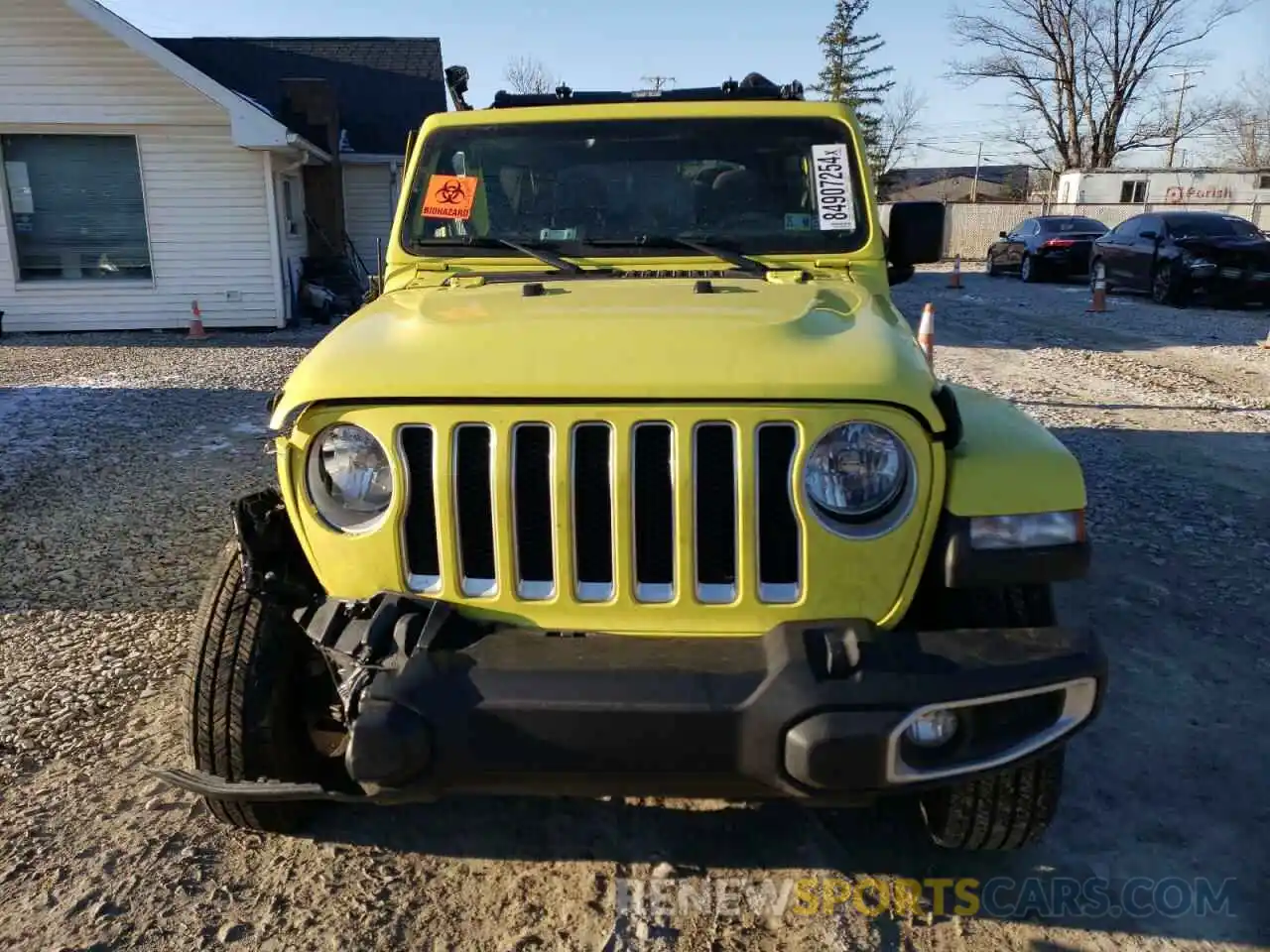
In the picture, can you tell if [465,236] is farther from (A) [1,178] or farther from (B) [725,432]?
(A) [1,178]

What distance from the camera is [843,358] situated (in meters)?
2.36

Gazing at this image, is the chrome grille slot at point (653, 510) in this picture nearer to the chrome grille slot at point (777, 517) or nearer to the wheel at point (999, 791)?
the chrome grille slot at point (777, 517)

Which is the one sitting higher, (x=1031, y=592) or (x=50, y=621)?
(x=1031, y=592)

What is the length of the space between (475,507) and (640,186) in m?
1.83

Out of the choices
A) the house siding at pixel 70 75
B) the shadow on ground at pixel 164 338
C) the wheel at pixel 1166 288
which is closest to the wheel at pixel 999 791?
the shadow on ground at pixel 164 338

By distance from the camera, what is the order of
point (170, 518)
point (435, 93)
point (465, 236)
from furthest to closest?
point (435, 93), point (170, 518), point (465, 236)

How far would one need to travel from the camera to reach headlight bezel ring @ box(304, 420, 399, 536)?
2.35m

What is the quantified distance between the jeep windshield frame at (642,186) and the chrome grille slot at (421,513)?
56.3 inches

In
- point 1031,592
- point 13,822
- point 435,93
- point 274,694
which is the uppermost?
point 435,93

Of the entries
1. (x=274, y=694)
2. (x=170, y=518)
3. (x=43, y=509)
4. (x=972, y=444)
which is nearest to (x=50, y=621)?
(x=170, y=518)

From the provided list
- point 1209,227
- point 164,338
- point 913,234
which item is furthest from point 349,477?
point 1209,227

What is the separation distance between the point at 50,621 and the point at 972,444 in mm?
3874

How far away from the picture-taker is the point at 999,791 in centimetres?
251

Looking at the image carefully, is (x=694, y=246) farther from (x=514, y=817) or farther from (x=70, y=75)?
(x=70, y=75)
